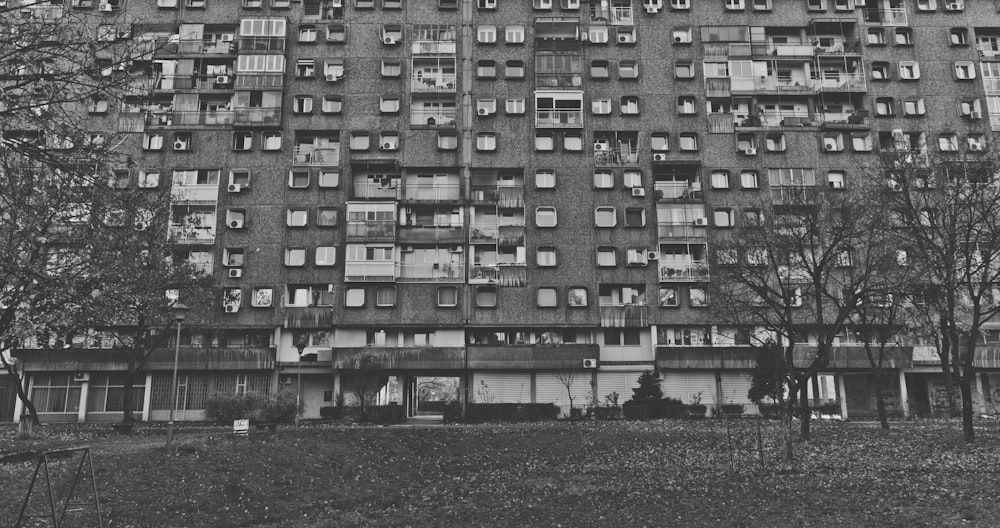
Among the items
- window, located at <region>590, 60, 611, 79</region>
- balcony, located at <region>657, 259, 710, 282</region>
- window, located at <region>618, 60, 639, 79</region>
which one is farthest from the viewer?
window, located at <region>590, 60, 611, 79</region>

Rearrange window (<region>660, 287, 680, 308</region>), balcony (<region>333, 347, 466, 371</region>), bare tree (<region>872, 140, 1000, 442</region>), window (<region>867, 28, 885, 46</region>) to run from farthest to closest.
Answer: window (<region>867, 28, 885, 46</region>) < window (<region>660, 287, 680, 308</region>) < balcony (<region>333, 347, 466, 371</region>) < bare tree (<region>872, 140, 1000, 442</region>)

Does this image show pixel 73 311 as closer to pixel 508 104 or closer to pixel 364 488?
pixel 364 488

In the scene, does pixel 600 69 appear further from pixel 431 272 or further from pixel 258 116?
pixel 258 116

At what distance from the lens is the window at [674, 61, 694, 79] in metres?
63.2

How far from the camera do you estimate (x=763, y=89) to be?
63875 millimetres

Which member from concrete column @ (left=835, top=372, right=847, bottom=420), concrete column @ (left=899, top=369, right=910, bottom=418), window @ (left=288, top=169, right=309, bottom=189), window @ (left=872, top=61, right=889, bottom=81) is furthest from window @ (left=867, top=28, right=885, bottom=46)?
window @ (left=288, top=169, right=309, bottom=189)

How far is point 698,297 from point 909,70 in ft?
91.1

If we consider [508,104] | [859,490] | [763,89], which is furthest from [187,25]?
[859,490]

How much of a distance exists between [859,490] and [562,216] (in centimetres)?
4098

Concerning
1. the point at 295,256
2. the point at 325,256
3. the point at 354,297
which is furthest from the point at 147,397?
the point at 354,297

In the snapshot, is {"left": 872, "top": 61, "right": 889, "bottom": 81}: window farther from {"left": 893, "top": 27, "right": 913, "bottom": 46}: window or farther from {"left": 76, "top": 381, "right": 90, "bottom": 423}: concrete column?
{"left": 76, "top": 381, "right": 90, "bottom": 423}: concrete column

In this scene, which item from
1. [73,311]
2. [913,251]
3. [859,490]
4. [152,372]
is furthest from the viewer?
[152,372]

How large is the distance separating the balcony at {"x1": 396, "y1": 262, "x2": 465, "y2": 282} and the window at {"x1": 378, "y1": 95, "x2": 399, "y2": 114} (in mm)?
12827

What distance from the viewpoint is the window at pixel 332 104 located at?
6197 cm
